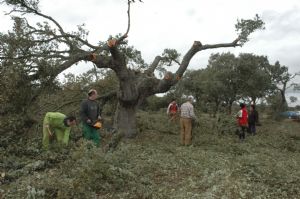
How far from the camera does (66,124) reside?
11.3 meters

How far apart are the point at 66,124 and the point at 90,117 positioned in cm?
80

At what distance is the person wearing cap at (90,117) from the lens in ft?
38.5

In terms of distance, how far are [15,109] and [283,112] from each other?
3634cm

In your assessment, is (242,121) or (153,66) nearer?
(242,121)

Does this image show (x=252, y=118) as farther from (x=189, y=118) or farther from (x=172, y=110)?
(x=189, y=118)

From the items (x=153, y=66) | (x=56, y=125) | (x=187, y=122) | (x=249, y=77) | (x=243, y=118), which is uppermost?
(x=249, y=77)

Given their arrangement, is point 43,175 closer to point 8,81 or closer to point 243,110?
point 8,81

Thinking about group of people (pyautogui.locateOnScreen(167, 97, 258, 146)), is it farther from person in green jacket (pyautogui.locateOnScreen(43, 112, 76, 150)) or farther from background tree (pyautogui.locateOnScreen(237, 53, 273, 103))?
background tree (pyautogui.locateOnScreen(237, 53, 273, 103))

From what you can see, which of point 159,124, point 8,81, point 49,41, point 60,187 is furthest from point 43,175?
point 159,124

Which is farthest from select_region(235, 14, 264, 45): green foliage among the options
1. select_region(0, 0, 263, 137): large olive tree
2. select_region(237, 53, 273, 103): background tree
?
select_region(237, 53, 273, 103): background tree

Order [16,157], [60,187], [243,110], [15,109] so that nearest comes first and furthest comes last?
[60,187], [16,157], [15,109], [243,110]

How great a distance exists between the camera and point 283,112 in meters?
45.6

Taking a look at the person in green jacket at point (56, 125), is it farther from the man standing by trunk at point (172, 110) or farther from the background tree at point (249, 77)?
the background tree at point (249, 77)

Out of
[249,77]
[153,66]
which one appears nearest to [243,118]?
[153,66]
